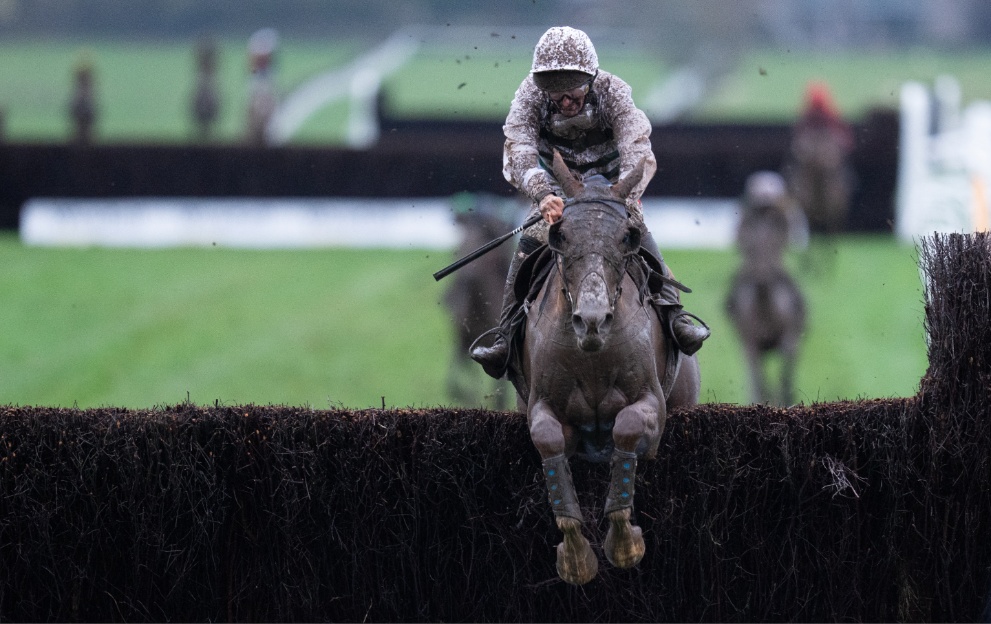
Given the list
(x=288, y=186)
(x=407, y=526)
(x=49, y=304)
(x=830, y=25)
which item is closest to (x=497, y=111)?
(x=288, y=186)

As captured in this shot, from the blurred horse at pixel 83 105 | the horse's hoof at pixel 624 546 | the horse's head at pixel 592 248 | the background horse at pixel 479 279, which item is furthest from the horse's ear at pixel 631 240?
the blurred horse at pixel 83 105

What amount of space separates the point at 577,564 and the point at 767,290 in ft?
27.6

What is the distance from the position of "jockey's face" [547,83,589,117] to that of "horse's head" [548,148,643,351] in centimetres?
48

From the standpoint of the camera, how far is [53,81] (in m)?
46.4

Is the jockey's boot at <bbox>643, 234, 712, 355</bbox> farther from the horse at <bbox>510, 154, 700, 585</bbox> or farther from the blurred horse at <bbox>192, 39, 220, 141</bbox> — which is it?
the blurred horse at <bbox>192, 39, 220, 141</bbox>

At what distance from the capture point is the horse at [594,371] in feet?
21.6

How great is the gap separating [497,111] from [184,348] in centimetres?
1269

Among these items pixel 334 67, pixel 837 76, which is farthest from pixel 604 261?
pixel 837 76

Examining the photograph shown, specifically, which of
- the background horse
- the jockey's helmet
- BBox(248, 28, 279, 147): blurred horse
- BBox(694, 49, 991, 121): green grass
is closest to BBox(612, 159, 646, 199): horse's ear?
the background horse

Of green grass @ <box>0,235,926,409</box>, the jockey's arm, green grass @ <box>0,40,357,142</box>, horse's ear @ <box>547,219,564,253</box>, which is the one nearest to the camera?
horse's ear @ <box>547,219,564,253</box>

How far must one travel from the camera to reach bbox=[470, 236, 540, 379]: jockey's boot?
24.1 ft

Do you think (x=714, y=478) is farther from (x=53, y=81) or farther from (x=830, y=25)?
(x=830, y=25)

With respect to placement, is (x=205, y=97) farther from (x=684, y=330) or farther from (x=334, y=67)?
(x=684, y=330)

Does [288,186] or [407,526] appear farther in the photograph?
[288,186]
